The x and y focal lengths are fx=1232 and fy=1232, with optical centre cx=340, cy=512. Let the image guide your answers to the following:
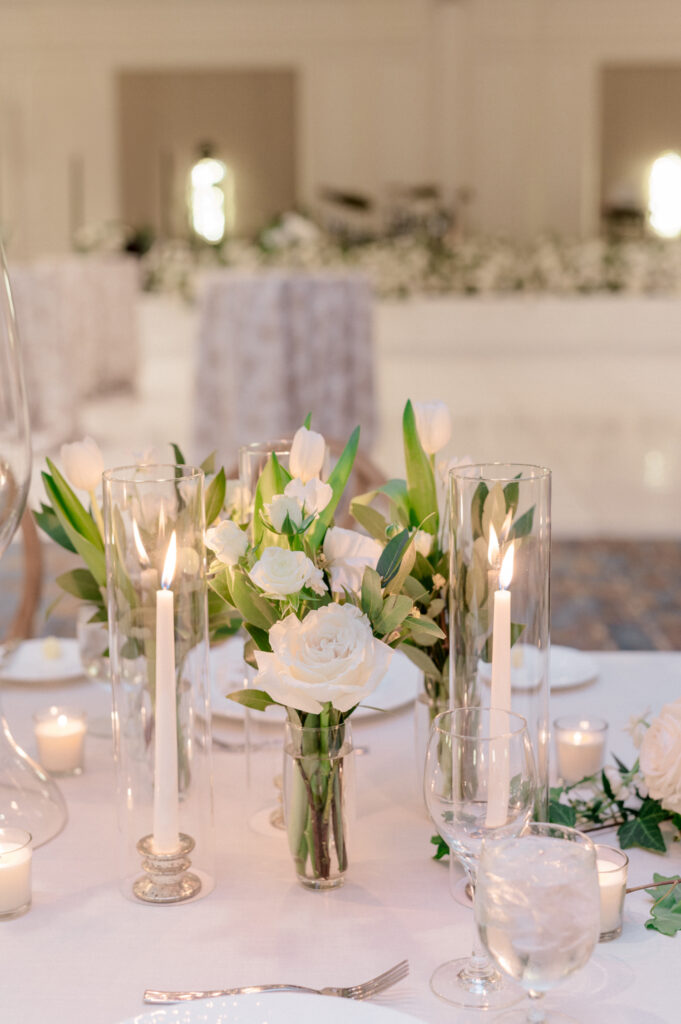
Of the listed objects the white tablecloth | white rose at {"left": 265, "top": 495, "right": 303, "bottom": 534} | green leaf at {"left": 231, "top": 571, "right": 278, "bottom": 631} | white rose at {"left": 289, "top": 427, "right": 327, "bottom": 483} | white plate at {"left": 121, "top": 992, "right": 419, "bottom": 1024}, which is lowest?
the white tablecloth

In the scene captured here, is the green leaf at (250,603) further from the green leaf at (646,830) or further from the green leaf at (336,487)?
the green leaf at (646,830)

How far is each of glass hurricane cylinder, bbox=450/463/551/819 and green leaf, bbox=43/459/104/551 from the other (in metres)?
0.37

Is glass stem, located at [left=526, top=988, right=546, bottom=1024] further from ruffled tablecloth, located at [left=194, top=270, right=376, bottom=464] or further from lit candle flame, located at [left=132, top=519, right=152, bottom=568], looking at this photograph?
ruffled tablecloth, located at [left=194, top=270, right=376, bottom=464]

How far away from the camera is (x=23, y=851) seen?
2.94 ft

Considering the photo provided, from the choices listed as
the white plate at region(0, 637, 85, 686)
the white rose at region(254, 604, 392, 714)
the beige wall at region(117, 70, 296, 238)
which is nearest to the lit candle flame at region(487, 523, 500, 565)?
the white rose at region(254, 604, 392, 714)

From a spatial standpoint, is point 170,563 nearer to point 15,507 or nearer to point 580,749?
point 15,507

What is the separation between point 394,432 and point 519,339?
2.97 m

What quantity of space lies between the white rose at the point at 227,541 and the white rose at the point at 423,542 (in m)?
0.19

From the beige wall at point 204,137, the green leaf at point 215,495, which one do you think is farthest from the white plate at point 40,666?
the beige wall at point 204,137

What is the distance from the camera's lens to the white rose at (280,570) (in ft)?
2.72

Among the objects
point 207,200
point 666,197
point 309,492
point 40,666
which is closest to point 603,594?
point 40,666

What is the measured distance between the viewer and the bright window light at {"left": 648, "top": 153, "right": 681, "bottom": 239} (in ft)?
42.0

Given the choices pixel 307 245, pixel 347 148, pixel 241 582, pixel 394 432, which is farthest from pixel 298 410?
pixel 347 148

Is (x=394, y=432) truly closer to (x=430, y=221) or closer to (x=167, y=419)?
(x=167, y=419)
